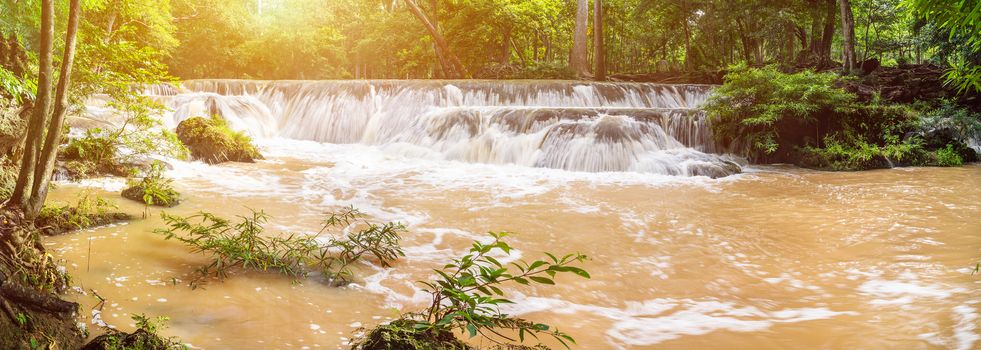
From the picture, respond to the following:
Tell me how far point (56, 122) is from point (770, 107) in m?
11.7

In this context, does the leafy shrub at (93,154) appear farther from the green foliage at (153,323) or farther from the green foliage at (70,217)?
the green foliage at (153,323)

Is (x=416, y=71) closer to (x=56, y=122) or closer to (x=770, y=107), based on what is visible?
(x=770, y=107)

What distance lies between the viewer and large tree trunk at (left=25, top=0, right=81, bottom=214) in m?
2.88

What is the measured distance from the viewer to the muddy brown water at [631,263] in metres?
2.89

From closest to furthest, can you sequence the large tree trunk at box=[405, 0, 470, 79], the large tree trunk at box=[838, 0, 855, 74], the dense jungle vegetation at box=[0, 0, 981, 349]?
the dense jungle vegetation at box=[0, 0, 981, 349] < the large tree trunk at box=[838, 0, 855, 74] < the large tree trunk at box=[405, 0, 470, 79]

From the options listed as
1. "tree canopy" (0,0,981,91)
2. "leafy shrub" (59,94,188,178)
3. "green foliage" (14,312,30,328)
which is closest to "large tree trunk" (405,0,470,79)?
"tree canopy" (0,0,981,91)

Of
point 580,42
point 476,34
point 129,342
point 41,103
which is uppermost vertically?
point 476,34

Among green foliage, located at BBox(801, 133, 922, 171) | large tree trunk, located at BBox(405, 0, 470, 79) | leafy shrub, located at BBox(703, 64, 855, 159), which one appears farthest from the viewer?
large tree trunk, located at BBox(405, 0, 470, 79)

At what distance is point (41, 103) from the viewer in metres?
2.77

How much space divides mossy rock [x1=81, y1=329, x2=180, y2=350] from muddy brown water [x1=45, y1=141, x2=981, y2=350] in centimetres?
51

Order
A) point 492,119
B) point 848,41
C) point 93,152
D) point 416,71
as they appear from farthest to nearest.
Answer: point 416,71 < point 848,41 < point 492,119 < point 93,152

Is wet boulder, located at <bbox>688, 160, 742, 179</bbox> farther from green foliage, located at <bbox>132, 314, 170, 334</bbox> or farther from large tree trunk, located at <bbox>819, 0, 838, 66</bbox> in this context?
large tree trunk, located at <bbox>819, 0, 838, 66</bbox>

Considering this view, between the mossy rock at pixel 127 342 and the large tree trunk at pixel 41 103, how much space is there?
1.53m

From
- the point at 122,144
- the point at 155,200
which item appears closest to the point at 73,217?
the point at 155,200
